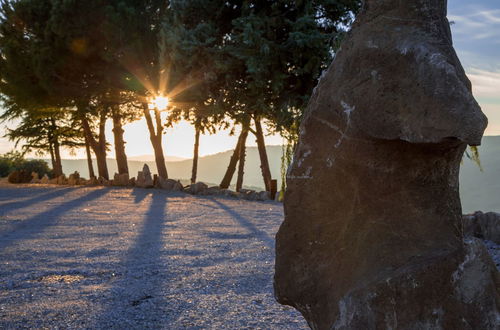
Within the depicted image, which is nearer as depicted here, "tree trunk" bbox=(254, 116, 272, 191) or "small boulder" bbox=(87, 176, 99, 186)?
"tree trunk" bbox=(254, 116, 272, 191)

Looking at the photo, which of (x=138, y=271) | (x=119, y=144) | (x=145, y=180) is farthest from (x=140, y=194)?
(x=138, y=271)

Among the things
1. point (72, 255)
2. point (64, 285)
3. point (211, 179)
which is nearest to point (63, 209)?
point (72, 255)

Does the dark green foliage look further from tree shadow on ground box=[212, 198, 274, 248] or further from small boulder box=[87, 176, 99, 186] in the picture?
tree shadow on ground box=[212, 198, 274, 248]

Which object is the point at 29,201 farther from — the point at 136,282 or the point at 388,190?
the point at 388,190

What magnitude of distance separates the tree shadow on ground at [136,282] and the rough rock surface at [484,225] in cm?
469

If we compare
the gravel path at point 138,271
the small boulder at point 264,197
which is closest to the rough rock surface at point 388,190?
the gravel path at point 138,271

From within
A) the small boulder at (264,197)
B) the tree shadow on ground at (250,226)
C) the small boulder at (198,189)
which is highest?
the small boulder at (198,189)

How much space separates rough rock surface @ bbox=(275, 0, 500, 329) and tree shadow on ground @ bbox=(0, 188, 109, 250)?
18.8ft

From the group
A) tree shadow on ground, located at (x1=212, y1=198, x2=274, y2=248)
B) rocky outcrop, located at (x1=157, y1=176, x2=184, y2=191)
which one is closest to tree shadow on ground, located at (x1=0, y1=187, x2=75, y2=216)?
rocky outcrop, located at (x1=157, y1=176, x2=184, y2=191)

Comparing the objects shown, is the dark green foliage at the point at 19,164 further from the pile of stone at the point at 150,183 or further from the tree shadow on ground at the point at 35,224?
the tree shadow on ground at the point at 35,224

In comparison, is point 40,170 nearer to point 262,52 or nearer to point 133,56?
point 133,56

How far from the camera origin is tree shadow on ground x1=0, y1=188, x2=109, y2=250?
7.80 metres

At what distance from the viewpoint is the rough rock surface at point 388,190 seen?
2393 millimetres

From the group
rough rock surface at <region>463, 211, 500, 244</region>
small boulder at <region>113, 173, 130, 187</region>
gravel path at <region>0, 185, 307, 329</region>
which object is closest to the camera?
gravel path at <region>0, 185, 307, 329</region>
